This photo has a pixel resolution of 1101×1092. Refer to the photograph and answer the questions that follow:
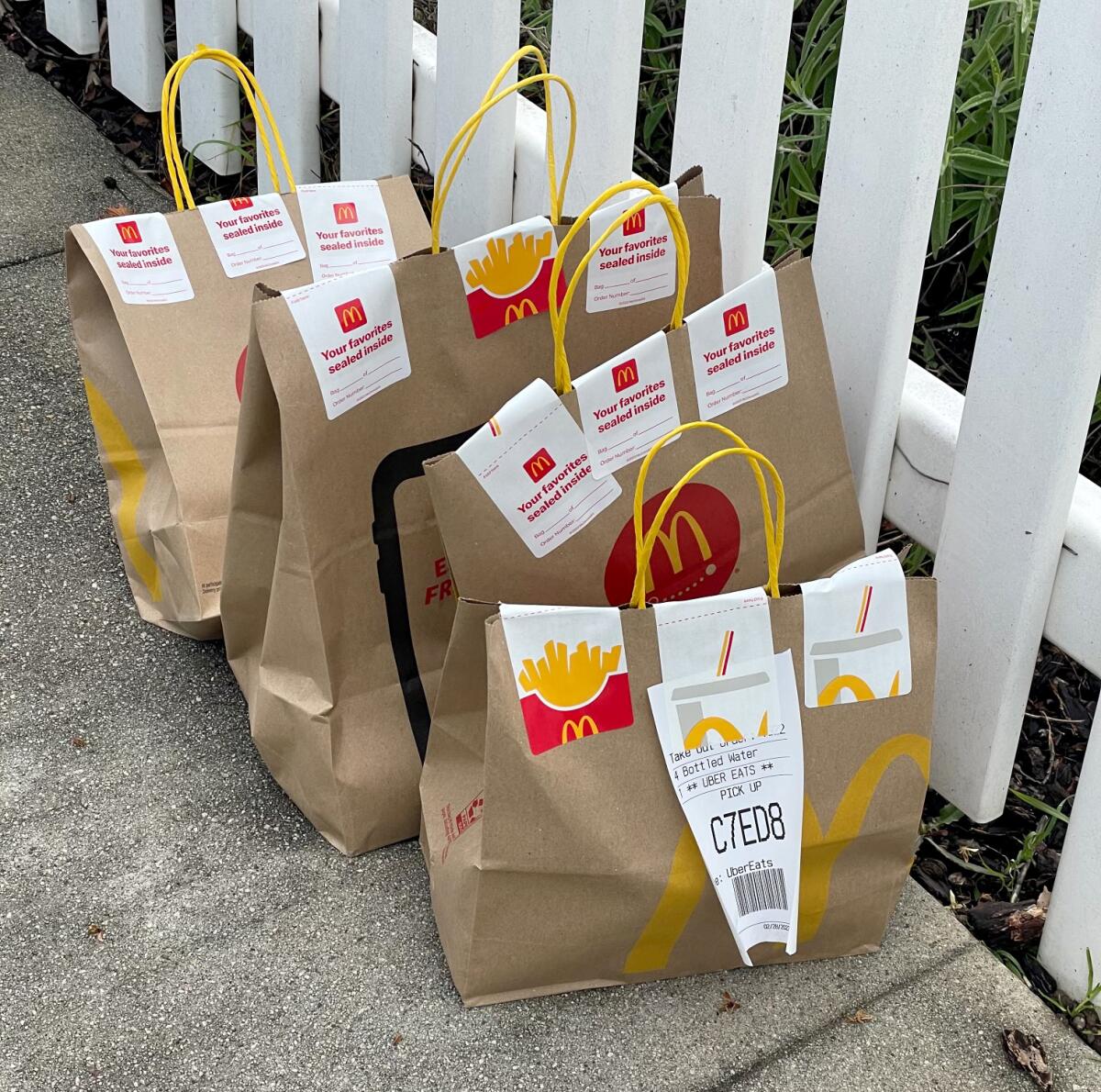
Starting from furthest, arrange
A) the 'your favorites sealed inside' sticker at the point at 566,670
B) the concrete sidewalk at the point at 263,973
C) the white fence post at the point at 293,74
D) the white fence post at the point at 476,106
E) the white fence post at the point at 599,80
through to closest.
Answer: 1. the white fence post at the point at 293,74
2. the white fence post at the point at 476,106
3. the white fence post at the point at 599,80
4. the concrete sidewalk at the point at 263,973
5. the 'your favorites sealed inside' sticker at the point at 566,670

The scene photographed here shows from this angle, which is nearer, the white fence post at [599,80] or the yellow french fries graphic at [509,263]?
the yellow french fries graphic at [509,263]

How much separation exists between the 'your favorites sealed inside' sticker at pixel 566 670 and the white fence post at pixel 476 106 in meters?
0.91

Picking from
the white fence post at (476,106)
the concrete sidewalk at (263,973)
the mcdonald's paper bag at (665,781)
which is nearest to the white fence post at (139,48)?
the white fence post at (476,106)

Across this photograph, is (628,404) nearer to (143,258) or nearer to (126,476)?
(143,258)

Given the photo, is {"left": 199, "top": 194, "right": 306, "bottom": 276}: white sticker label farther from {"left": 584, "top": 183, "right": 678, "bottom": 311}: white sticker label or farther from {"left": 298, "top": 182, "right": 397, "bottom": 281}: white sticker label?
{"left": 584, "top": 183, "right": 678, "bottom": 311}: white sticker label

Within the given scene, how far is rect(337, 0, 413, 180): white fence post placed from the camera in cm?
208

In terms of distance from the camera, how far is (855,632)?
1348 millimetres

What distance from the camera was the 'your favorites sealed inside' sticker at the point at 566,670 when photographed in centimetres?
125

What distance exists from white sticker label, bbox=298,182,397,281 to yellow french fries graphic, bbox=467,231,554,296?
30 cm

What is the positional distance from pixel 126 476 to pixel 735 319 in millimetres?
807

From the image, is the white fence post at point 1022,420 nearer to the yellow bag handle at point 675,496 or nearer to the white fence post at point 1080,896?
the white fence post at point 1080,896

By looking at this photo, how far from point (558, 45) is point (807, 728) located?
37.5 inches

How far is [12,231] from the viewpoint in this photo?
2.49 m

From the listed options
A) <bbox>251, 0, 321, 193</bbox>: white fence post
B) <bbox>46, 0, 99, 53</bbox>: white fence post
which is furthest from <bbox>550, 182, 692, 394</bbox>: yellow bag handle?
<bbox>46, 0, 99, 53</bbox>: white fence post
